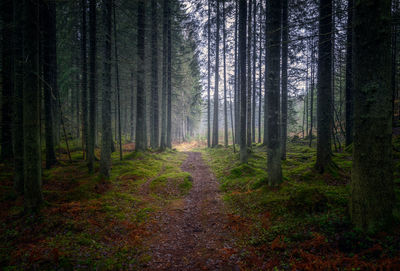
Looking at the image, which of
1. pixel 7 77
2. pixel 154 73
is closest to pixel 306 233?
pixel 7 77

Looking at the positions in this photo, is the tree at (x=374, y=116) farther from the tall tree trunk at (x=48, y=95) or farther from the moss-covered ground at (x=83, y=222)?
the tall tree trunk at (x=48, y=95)

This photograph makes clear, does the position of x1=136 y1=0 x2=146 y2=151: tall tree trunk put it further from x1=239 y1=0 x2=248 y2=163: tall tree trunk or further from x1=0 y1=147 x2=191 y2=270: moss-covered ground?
x1=239 y1=0 x2=248 y2=163: tall tree trunk

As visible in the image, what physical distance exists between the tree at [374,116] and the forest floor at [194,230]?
1.14 feet

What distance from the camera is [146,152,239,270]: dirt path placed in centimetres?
400

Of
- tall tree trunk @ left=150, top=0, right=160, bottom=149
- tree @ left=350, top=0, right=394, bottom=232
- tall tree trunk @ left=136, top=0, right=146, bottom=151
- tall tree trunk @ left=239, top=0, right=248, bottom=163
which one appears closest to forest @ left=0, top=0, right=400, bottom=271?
tree @ left=350, top=0, right=394, bottom=232

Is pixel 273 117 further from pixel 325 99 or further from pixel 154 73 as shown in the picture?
pixel 154 73

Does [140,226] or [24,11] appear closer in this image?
[24,11]

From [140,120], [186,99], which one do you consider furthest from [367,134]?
[186,99]

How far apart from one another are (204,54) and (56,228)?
74.2ft

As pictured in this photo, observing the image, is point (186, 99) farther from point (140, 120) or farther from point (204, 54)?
point (140, 120)

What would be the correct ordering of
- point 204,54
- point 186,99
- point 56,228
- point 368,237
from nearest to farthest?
point 368,237 < point 56,228 < point 204,54 < point 186,99

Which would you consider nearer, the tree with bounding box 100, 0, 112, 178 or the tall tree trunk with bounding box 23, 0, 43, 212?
the tall tree trunk with bounding box 23, 0, 43, 212

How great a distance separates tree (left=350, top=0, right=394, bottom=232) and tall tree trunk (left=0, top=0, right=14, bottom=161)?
1159cm

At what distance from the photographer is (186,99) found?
35031 mm
